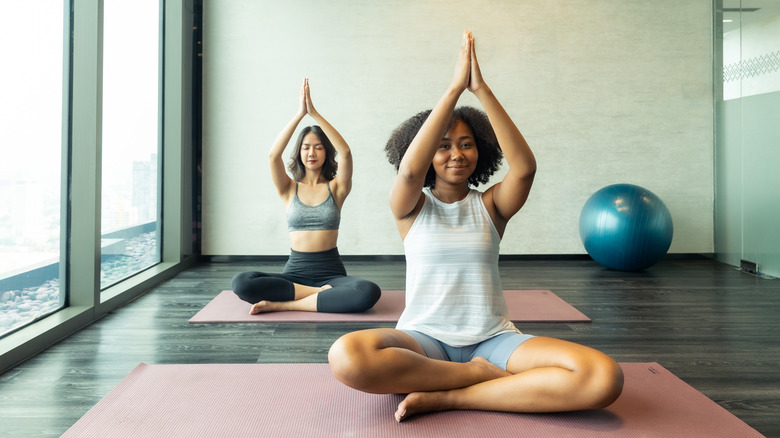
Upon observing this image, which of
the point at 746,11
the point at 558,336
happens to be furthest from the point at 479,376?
the point at 746,11

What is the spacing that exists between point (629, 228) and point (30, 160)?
372 cm

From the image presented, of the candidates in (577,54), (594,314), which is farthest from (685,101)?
(594,314)

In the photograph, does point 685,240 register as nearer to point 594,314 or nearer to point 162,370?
point 594,314

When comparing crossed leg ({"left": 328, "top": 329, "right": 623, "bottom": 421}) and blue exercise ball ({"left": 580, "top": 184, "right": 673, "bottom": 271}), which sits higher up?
blue exercise ball ({"left": 580, "top": 184, "right": 673, "bottom": 271})

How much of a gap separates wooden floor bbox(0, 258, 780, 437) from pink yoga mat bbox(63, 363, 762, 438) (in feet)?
0.36

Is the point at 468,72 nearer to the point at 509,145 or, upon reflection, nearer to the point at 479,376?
the point at 509,145

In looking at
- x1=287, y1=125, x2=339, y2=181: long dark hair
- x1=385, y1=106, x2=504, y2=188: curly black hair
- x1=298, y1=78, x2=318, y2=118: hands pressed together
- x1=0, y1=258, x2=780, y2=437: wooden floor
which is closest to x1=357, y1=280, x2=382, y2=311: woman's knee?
x1=0, y1=258, x2=780, y2=437: wooden floor

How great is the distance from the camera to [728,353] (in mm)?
2197

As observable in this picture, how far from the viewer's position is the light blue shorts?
159 centimetres

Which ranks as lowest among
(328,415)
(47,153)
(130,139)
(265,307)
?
(328,415)

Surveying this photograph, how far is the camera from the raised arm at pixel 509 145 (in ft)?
4.92

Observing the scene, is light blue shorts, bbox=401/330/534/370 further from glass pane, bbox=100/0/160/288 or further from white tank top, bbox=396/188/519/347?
glass pane, bbox=100/0/160/288

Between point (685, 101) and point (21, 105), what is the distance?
4.84 m

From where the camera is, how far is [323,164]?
121 inches
